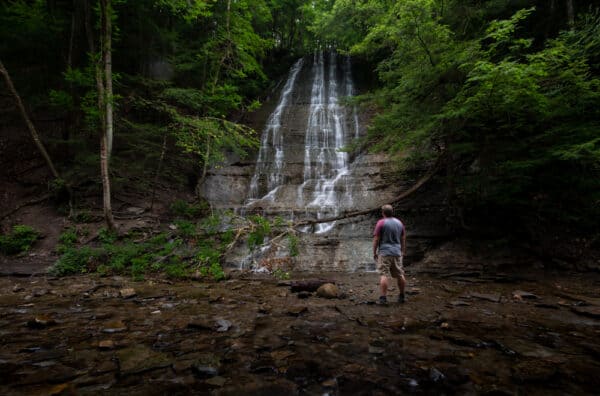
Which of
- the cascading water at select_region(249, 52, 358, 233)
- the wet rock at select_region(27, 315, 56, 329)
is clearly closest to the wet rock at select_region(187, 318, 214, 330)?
the wet rock at select_region(27, 315, 56, 329)

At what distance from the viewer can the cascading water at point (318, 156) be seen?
12914 millimetres

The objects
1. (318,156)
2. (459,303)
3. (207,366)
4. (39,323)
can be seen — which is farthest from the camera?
(318,156)

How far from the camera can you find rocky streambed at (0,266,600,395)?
250 centimetres

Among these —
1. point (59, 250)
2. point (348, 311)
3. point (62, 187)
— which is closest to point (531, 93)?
point (348, 311)

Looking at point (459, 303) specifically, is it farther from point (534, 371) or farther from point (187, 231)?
point (187, 231)

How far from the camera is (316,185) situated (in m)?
14.0

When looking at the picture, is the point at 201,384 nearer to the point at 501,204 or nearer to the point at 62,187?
the point at 501,204

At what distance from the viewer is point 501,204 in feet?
28.9

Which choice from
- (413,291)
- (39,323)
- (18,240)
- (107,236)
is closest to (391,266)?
(413,291)

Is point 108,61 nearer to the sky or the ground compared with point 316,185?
nearer to the sky

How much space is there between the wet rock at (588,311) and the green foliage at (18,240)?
13.4 meters

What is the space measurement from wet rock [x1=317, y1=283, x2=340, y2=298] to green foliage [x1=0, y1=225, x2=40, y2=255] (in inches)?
359

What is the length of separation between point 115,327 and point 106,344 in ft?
2.47

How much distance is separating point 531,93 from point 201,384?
7.65 metres
